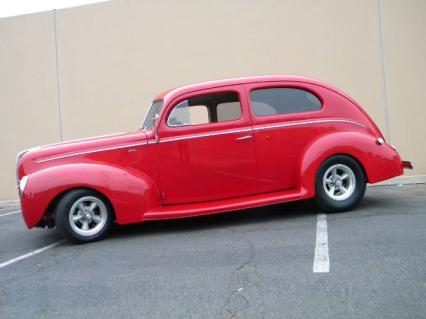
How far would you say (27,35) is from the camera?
1165 cm

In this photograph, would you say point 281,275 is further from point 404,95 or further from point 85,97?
point 85,97

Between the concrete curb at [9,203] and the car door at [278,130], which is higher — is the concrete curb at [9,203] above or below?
below

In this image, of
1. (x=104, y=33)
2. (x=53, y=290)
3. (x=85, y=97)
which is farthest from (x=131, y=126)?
(x=53, y=290)

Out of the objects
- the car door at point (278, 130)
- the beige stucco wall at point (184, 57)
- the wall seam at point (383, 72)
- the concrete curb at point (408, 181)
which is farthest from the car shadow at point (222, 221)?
the beige stucco wall at point (184, 57)

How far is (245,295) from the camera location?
3779 mm

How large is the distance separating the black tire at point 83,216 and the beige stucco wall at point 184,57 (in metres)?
5.34

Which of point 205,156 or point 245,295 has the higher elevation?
point 205,156

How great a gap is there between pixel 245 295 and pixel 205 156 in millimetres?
2773

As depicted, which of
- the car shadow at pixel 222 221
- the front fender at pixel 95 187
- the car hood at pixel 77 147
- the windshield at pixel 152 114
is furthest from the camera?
the windshield at pixel 152 114

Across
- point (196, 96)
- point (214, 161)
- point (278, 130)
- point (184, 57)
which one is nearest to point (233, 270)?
point (214, 161)

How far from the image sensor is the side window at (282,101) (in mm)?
6551

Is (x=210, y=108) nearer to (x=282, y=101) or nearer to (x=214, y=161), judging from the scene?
(x=214, y=161)

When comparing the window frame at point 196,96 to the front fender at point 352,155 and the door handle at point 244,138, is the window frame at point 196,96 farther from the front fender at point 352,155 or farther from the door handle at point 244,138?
the front fender at point 352,155

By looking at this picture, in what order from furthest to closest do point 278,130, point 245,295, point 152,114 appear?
point 152,114 < point 278,130 < point 245,295
